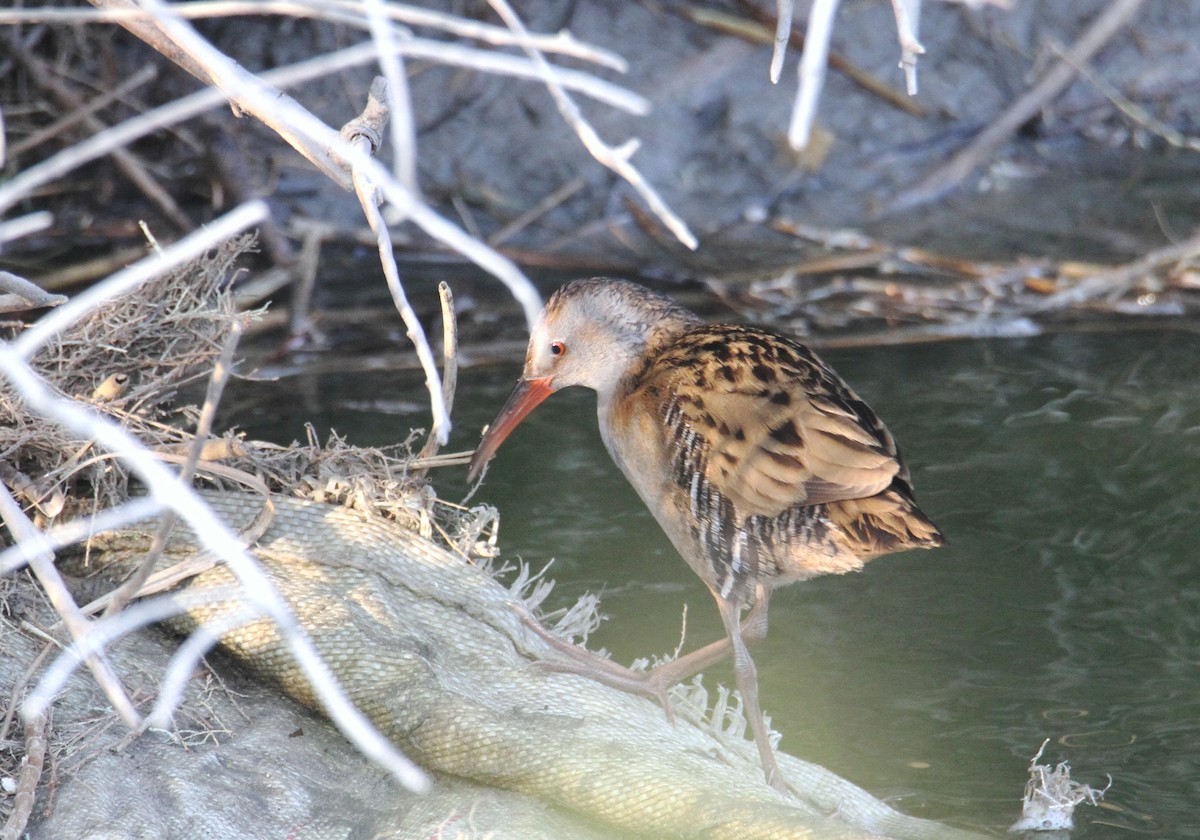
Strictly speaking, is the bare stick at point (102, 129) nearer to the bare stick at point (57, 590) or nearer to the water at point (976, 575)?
the water at point (976, 575)

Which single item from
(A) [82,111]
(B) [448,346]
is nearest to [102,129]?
(A) [82,111]

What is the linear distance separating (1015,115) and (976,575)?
4084 millimetres

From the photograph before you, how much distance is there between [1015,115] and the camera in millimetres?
7645

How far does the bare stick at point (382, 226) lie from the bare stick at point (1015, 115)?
510 cm

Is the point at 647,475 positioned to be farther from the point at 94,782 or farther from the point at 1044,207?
the point at 1044,207

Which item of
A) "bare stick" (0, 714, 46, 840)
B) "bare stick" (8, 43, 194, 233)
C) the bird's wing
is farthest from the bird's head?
"bare stick" (8, 43, 194, 233)

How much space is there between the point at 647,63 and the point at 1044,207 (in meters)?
2.23

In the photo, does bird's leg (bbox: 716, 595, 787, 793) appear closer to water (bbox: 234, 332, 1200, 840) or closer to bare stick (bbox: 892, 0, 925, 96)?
water (bbox: 234, 332, 1200, 840)

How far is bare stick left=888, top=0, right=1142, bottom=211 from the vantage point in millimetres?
7445

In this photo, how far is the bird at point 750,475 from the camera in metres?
3.21

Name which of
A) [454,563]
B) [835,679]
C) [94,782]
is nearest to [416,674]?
[454,563]

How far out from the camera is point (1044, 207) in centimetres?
721

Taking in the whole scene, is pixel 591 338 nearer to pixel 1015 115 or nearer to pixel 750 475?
pixel 750 475

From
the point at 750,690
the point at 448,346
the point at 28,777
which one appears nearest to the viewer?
the point at 28,777
